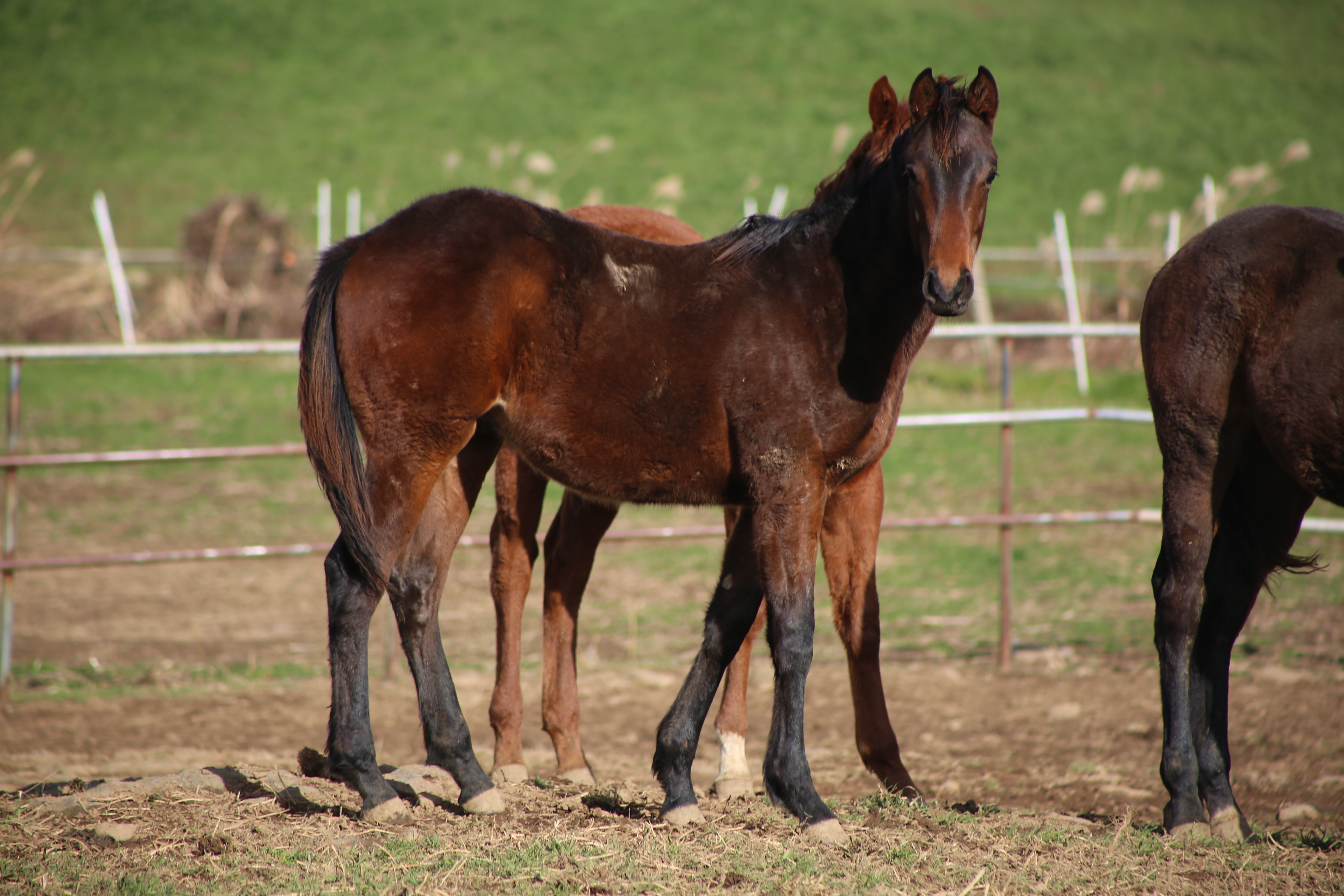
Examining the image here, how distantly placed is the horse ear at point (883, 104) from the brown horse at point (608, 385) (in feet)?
0.45

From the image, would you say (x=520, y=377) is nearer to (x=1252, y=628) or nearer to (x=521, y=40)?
(x=1252, y=628)

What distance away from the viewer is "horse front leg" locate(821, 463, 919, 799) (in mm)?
3775

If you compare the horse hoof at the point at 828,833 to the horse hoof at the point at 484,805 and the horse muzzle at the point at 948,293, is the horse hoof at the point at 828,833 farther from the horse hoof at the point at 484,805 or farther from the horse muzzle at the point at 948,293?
the horse muzzle at the point at 948,293

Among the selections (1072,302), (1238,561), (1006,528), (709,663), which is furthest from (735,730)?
(1072,302)

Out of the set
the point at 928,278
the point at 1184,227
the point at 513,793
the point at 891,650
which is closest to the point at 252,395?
the point at 891,650

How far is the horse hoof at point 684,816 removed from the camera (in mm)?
3115

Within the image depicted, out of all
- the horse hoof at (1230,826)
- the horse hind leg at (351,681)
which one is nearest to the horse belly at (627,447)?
the horse hind leg at (351,681)

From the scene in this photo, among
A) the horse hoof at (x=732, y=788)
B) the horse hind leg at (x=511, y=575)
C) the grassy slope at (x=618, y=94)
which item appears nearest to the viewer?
the horse hoof at (x=732, y=788)

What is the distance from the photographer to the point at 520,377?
124 inches

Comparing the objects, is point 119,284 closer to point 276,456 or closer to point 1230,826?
point 276,456

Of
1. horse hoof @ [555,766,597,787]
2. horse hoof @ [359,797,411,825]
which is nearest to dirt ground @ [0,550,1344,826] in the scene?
horse hoof @ [555,766,597,787]

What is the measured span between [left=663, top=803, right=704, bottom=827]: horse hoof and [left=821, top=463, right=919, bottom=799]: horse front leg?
32.8 inches

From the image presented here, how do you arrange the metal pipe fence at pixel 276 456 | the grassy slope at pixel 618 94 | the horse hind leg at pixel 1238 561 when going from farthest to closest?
the grassy slope at pixel 618 94
the metal pipe fence at pixel 276 456
the horse hind leg at pixel 1238 561

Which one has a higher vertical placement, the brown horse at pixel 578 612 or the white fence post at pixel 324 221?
the white fence post at pixel 324 221
